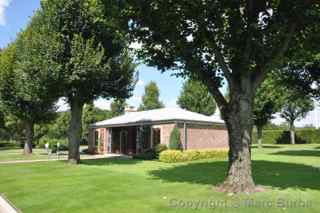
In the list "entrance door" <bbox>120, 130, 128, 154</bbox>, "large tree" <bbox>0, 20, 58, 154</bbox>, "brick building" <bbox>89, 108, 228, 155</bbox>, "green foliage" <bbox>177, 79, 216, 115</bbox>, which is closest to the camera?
"large tree" <bbox>0, 20, 58, 154</bbox>

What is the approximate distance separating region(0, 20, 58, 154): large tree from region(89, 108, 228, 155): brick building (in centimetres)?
651

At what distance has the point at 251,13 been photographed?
10547 millimetres

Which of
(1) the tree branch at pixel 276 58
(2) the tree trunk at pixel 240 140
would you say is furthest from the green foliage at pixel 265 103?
(2) the tree trunk at pixel 240 140

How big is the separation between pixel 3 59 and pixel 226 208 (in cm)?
2724

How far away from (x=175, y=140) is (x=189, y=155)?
2239 mm

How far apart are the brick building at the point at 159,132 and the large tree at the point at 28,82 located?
6506 millimetres

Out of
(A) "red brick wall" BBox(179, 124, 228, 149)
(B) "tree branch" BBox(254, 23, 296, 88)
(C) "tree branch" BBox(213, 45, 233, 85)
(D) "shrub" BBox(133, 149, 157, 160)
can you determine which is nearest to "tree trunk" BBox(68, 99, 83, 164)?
(D) "shrub" BBox(133, 149, 157, 160)

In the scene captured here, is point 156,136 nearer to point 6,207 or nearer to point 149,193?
point 149,193

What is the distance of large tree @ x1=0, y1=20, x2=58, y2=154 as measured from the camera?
18188mm

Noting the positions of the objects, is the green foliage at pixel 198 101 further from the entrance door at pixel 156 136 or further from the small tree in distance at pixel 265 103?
the entrance door at pixel 156 136

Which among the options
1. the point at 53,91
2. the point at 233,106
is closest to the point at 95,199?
the point at 233,106

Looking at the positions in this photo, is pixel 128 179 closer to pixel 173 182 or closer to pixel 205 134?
pixel 173 182

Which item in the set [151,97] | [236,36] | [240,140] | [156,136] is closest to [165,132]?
[156,136]

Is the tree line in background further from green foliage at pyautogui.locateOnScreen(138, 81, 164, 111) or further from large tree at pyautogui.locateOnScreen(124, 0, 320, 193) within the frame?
green foliage at pyautogui.locateOnScreen(138, 81, 164, 111)
